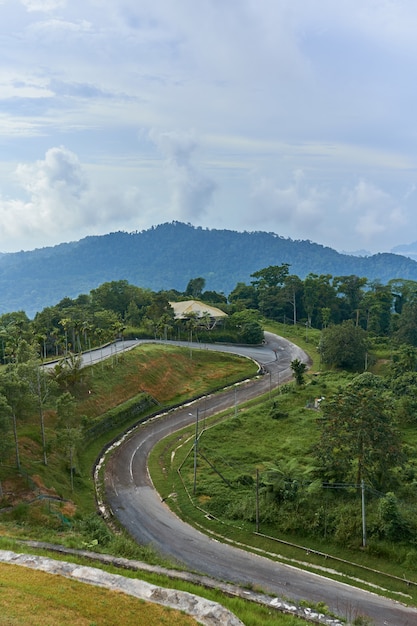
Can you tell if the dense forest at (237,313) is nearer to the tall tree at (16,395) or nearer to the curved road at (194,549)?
the curved road at (194,549)

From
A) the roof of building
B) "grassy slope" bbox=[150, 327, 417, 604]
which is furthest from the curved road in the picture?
the roof of building

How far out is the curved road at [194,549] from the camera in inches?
1038

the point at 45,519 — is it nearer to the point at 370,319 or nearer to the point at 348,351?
the point at 348,351

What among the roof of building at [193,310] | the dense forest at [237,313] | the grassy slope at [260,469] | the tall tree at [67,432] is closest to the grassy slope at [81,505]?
the tall tree at [67,432]

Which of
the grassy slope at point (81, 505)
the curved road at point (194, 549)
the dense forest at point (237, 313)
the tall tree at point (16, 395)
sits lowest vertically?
the curved road at point (194, 549)

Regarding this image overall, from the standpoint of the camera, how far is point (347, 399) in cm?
3812

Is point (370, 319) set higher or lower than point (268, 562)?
higher

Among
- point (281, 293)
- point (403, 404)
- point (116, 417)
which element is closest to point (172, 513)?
point (116, 417)

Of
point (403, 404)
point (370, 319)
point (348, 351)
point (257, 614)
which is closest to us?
point (257, 614)

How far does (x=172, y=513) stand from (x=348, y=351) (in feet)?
166

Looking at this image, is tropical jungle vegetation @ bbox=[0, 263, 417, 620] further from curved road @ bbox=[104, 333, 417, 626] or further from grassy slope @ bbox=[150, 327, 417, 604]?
curved road @ bbox=[104, 333, 417, 626]

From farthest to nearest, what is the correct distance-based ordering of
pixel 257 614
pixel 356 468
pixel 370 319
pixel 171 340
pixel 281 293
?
pixel 281 293
pixel 370 319
pixel 171 340
pixel 356 468
pixel 257 614

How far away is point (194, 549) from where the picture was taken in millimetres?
32438

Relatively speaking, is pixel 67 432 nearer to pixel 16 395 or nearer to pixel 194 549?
pixel 16 395
